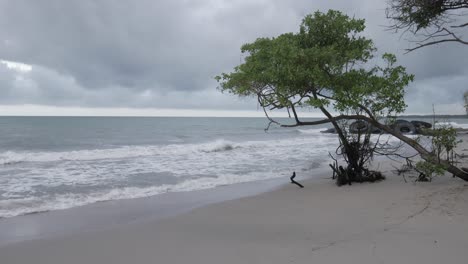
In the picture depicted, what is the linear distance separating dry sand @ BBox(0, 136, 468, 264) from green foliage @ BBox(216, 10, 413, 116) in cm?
241

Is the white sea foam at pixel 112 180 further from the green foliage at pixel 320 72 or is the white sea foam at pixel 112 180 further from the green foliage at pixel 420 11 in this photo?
the green foliage at pixel 420 11

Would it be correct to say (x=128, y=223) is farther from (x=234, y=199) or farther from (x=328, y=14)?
(x=328, y=14)

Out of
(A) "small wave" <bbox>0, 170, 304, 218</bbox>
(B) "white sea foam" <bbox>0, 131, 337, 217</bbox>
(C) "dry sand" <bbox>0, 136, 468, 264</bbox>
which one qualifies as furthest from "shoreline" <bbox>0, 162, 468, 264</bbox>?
→ (B) "white sea foam" <bbox>0, 131, 337, 217</bbox>

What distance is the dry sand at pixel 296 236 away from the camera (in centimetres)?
450

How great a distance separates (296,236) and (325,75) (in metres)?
4.19

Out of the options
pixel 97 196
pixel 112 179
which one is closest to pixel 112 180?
pixel 112 179

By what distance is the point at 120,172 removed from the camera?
1462cm

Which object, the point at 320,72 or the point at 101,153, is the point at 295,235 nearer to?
the point at 320,72

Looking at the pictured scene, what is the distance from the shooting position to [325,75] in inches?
316

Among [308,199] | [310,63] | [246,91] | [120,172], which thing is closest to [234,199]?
[308,199]

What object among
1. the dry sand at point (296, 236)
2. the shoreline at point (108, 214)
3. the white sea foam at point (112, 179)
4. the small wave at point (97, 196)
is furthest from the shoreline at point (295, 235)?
the white sea foam at point (112, 179)

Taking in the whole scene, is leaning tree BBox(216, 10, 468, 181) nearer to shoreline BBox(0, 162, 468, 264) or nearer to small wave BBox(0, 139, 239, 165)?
shoreline BBox(0, 162, 468, 264)

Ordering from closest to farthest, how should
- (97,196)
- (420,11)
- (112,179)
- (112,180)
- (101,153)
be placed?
(420,11)
(97,196)
(112,180)
(112,179)
(101,153)

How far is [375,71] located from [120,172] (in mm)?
11146
